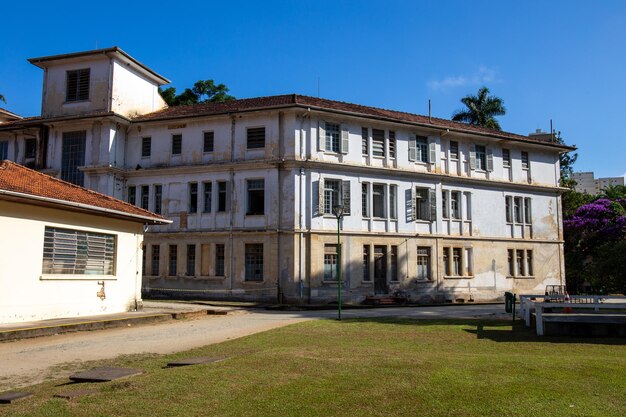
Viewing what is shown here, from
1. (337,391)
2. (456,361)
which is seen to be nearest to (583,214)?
(456,361)

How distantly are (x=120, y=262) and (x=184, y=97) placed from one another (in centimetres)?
2723

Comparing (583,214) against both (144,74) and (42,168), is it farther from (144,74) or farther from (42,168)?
(42,168)

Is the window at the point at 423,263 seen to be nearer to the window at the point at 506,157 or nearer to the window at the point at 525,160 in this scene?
the window at the point at 506,157

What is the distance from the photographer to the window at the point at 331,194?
30.1 meters

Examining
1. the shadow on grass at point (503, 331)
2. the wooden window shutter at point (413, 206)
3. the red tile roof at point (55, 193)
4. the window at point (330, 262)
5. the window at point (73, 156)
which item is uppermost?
the window at point (73, 156)

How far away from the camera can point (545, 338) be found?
13133 mm

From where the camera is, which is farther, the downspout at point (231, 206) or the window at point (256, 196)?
the window at point (256, 196)

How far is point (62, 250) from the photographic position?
1712 cm

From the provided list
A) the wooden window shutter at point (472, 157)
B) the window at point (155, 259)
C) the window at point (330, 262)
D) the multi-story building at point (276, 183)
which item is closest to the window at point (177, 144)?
the multi-story building at point (276, 183)

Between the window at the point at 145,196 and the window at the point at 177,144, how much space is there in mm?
2560

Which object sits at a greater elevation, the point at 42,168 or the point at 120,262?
the point at 42,168

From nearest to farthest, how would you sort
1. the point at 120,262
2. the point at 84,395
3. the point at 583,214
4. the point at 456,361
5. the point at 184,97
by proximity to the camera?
the point at 84,395 → the point at 456,361 → the point at 120,262 → the point at 583,214 → the point at 184,97

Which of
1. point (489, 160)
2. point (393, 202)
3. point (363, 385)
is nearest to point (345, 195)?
point (393, 202)

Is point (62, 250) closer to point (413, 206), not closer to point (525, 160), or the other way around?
point (413, 206)
